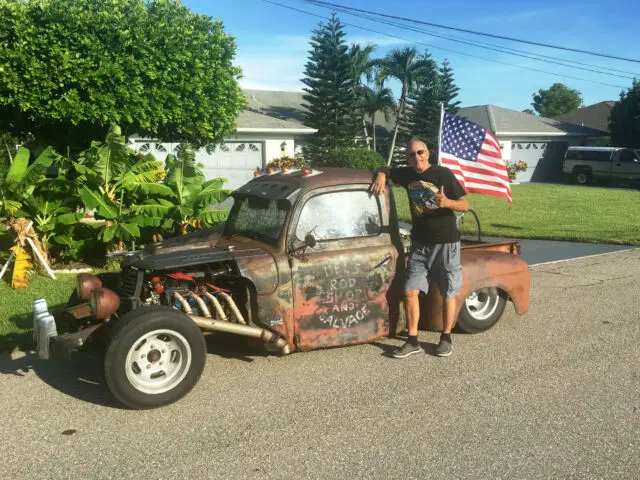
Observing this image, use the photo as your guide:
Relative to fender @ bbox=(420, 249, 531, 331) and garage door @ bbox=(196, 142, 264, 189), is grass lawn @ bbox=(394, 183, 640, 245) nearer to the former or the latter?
garage door @ bbox=(196, 142, 264, 189)

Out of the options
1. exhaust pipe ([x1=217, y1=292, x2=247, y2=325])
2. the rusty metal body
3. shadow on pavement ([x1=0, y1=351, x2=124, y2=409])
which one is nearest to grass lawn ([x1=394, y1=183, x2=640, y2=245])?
the rusty metal body

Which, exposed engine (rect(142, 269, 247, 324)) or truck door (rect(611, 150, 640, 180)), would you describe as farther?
truck door (rect(611, 150, 640, 180))

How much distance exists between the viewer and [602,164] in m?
32.7

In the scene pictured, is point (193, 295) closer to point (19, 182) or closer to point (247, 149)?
point (19, 182)

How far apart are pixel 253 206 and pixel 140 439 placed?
2.56 m

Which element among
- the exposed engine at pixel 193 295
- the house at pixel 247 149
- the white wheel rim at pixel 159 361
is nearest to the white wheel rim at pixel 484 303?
the exposed engine at pixel 193 295

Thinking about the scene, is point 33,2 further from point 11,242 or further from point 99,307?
point 99,307

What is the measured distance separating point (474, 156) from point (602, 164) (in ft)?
93.5

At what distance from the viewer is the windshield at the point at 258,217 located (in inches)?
215

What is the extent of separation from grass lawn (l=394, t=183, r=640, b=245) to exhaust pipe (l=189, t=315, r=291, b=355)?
957 cm

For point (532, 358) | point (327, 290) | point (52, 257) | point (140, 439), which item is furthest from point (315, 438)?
point (52, 257)

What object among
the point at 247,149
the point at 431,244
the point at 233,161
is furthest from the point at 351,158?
the point at 431,244

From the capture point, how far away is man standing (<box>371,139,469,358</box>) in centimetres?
563

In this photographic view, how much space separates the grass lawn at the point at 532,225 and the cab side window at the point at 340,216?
3.15 meters
